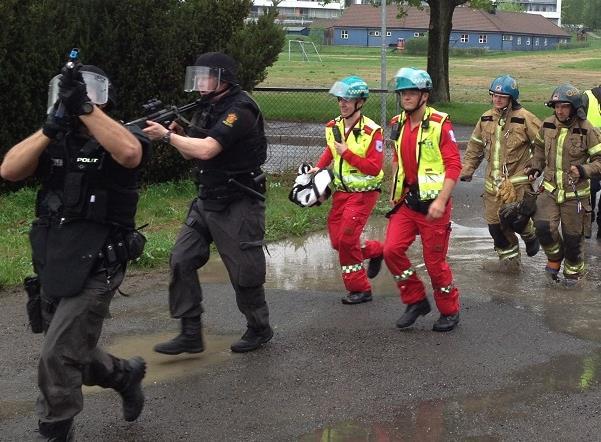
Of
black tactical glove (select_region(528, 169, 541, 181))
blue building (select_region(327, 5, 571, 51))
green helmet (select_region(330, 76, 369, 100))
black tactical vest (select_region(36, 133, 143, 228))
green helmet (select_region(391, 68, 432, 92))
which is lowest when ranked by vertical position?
blue building (select_region(327, 5, 571, 51))

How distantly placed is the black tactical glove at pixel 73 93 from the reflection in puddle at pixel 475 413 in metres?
2.03

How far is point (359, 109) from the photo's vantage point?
270 inches

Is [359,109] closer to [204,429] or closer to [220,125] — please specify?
[220,125]

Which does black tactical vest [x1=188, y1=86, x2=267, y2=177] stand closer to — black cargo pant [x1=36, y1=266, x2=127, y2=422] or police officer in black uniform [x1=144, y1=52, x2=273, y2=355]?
police officer in black uniform [x1=144, y1=52, x2=273, y2=355]

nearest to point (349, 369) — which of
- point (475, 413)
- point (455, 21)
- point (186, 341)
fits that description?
point (475, 413)

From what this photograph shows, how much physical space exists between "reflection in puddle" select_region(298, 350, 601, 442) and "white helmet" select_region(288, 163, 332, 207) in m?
2.26

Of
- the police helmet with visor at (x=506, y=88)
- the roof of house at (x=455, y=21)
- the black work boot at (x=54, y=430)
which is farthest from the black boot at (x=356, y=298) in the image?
the roof of house at (x=455, y=21)

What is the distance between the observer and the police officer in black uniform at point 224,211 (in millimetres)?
5512

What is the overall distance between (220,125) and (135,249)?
47.7 inches

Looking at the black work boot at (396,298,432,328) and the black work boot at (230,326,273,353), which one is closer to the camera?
the black work boot at (230,326,273,353)

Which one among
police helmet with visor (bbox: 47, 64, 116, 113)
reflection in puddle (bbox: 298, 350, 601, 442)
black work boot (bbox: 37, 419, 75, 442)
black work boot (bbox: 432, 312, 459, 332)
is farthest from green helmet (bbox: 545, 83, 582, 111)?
black work boot (bbox: 37, 419, 75, 442)

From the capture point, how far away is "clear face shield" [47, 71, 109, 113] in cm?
413

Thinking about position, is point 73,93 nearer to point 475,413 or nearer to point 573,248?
point 475,413

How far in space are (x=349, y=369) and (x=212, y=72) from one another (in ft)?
6.78
